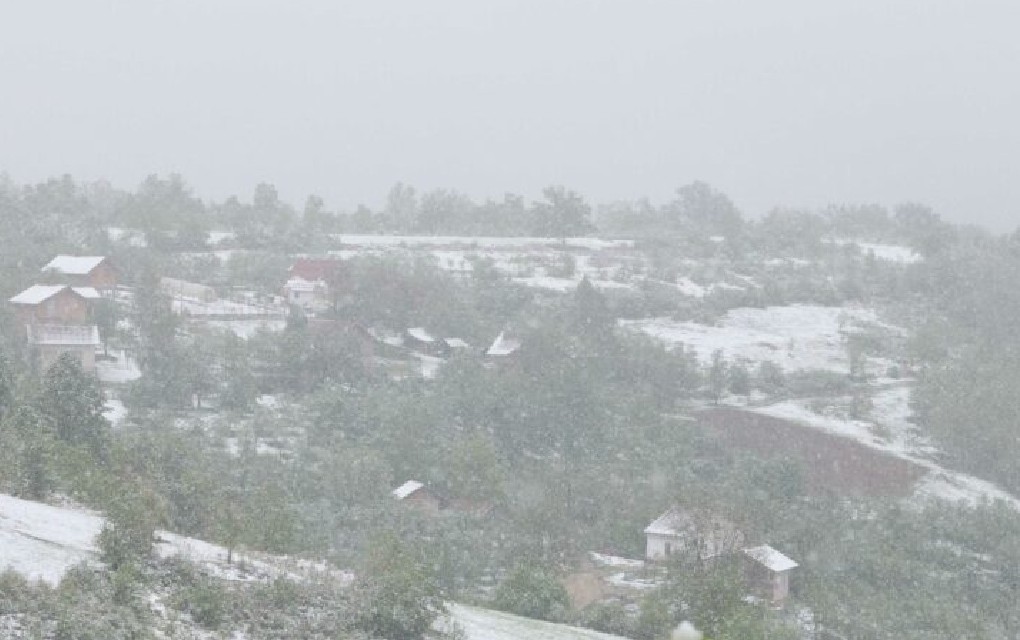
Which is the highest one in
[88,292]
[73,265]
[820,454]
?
[73,265]

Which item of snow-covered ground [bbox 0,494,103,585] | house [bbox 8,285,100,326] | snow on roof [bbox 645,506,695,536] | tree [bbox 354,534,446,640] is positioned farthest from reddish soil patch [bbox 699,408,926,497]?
snow-covered ground [bbox 0,494,103,585]

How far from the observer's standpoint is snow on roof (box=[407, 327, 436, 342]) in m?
41.4

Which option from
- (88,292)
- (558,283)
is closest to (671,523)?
(88,292)

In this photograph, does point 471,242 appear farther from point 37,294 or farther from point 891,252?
point 37,294

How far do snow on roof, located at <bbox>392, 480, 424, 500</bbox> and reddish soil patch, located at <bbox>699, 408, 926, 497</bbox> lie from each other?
7708 millimetres

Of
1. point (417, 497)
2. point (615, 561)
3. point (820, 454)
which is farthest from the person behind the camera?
point (820, 454)

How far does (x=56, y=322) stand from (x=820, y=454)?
17.6m

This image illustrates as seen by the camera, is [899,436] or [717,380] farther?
[717,380]

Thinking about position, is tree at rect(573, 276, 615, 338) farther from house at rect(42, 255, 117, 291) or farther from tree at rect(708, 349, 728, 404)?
house at rect(42, 255, 117, 291)

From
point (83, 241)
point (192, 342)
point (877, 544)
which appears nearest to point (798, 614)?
point (877, 544)

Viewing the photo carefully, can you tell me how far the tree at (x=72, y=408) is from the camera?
2119 cm

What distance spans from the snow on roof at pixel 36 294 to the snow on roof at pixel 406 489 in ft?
39.8

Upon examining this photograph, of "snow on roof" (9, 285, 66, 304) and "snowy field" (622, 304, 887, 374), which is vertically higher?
"snow on roof" (9, 285, 66, 304)

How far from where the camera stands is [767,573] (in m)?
23.5
